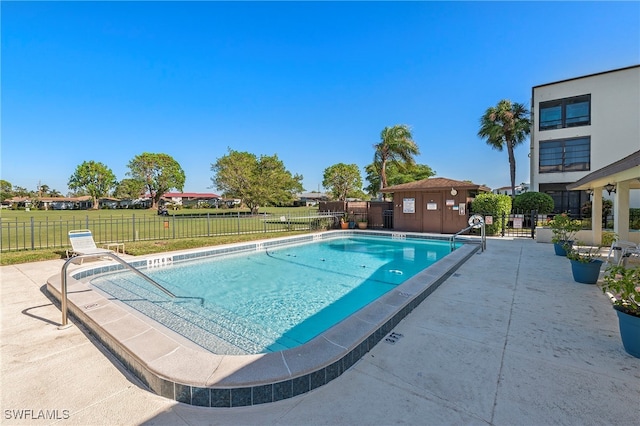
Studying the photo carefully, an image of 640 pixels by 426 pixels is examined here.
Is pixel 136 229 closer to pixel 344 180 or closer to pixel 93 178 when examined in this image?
pixel 344 180

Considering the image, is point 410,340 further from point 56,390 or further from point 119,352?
point 56,390

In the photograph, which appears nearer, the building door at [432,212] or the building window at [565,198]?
the building door at [432,212]

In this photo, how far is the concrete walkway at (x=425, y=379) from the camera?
1.91 meters

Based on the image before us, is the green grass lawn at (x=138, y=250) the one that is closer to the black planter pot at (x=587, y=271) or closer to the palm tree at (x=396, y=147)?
the black planter pot at (x=587, y=271)

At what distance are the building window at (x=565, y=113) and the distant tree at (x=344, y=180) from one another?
20.9m

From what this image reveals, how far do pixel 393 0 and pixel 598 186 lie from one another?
9.14 meters

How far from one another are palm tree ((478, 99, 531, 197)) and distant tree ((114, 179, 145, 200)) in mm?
53976

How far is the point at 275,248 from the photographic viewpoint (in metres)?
10.9

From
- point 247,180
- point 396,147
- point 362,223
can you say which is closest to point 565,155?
point 396,147

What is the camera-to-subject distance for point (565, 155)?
18.8 metres

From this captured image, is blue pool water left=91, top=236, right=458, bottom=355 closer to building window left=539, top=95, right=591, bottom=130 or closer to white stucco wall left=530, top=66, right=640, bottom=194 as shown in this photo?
white stucco wall left=530, top=66, right=640, bottom=194

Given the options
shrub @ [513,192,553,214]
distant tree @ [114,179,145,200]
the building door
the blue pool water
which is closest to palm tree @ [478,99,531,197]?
shrub @ [513,192,553,214]

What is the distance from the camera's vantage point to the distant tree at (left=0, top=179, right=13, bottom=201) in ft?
205

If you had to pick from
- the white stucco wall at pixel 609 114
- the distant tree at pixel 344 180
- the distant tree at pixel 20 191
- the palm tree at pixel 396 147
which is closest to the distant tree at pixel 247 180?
the distant tree at pixel 344 180
